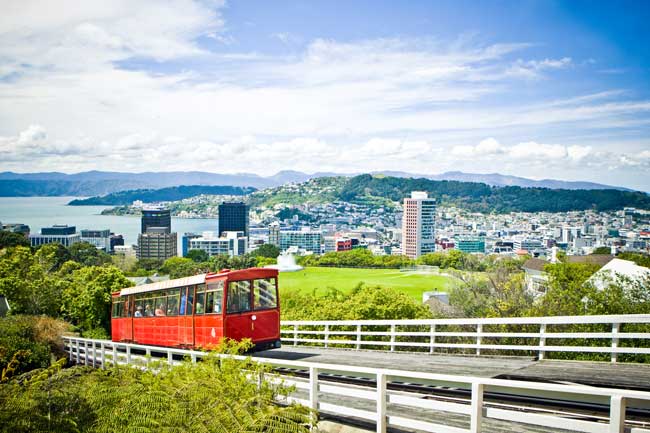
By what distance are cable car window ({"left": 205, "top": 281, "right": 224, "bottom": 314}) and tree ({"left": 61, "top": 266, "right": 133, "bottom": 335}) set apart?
26279 mm

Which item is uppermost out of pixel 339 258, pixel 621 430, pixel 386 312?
pixel 621 430

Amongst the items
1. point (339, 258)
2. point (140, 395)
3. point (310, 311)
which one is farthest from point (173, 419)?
point (339, 258)

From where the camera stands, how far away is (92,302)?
42.4 m

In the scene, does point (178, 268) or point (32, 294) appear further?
point (178, 268)

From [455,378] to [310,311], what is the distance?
1228 inches

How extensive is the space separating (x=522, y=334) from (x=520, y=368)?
2.21 metres

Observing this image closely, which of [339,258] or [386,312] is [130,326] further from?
[339,258]

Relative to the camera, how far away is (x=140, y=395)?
7.01 m

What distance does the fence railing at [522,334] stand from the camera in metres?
11.4

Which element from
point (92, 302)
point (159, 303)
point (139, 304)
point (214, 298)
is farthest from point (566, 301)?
point (92, 302)

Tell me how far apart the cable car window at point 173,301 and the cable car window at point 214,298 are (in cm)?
202

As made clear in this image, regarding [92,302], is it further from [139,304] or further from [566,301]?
[566,301]

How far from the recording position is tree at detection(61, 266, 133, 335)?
139 ft

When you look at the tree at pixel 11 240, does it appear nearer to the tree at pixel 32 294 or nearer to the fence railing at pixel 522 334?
the tree at pixel 32 294
